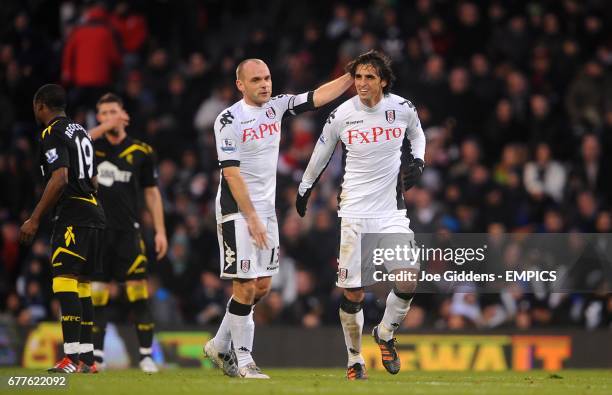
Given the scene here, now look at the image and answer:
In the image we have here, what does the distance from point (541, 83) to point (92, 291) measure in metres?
8.98

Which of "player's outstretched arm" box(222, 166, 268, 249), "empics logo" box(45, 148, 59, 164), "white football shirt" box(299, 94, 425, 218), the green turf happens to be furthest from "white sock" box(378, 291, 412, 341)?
"empics logo" box(45, 148, 59, 164)

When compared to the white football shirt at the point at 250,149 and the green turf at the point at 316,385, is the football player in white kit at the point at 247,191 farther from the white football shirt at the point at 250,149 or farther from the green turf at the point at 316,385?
the green turf at the point at 316,385

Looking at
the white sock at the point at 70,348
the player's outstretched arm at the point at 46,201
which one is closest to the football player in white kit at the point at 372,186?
the player's outstretched arm at the point at 46,201

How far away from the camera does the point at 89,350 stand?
41.5 feet

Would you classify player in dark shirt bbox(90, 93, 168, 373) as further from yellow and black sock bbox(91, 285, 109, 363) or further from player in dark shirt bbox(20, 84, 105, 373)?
player in dark shirt bbox(20, 84, 105, 373)

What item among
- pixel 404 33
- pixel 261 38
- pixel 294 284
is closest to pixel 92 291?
pixel 294 284

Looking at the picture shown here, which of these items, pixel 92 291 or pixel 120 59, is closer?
pixel 92 291

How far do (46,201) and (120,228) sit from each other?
2.14 meters

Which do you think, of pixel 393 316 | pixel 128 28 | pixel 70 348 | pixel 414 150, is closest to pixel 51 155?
pixel 70 348

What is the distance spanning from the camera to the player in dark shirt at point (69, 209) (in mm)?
11906

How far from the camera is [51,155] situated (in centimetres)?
1185

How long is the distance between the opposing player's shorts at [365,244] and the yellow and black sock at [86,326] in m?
2.52

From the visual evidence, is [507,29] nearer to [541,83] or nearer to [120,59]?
[541,83]

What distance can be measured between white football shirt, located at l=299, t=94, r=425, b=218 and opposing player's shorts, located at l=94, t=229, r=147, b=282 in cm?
267
